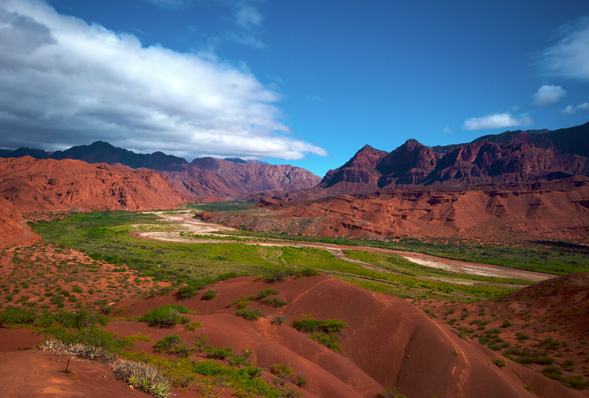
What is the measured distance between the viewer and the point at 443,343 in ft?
47.9

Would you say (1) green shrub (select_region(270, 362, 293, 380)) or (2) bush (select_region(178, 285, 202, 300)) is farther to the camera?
(2) bush (select_region(178, 285, 202, 300))

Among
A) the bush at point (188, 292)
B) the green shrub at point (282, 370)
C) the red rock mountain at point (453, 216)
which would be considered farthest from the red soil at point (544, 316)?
the red rock mountain at point (453, 216)

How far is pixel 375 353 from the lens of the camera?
1524 cm

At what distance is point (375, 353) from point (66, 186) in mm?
153108

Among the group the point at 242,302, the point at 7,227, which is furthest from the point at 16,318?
the point at 7,227

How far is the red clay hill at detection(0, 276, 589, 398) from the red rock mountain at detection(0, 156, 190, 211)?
122135 mm

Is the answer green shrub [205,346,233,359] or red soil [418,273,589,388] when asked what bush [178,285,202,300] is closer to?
green shrub [205,346,233,359]

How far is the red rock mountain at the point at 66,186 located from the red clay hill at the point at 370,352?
12214 cm

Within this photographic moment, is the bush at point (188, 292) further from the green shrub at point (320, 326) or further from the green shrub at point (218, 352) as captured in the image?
the green shrub at point (218, 352)

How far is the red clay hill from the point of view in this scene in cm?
1246

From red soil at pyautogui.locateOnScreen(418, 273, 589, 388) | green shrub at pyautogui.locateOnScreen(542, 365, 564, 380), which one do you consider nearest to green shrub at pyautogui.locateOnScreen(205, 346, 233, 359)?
green shrub at pyautogui.locateOnScreen(542, 365, 564, 380)

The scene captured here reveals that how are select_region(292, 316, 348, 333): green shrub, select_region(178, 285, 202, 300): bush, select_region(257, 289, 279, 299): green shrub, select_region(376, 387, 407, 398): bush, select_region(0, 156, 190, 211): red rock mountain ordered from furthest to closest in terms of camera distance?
select_region(0, 156, 190, 211): red rock mountain
select_region(178, 285, 202, 300): bush
select_region(257, 289, 279, 299): green shrub
select_region(292, 316, 348, 333): green shrub
select_region(376, 387, 407, 398): bush

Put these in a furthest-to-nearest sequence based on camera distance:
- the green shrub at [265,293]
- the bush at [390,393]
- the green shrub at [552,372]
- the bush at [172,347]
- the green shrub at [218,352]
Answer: the green shrub at [265,293]
the green shrub at [552,372]
the bush at [390,393]
the green shrub at [218,352]
the bush at [172,347]

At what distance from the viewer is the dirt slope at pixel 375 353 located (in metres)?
12.6
